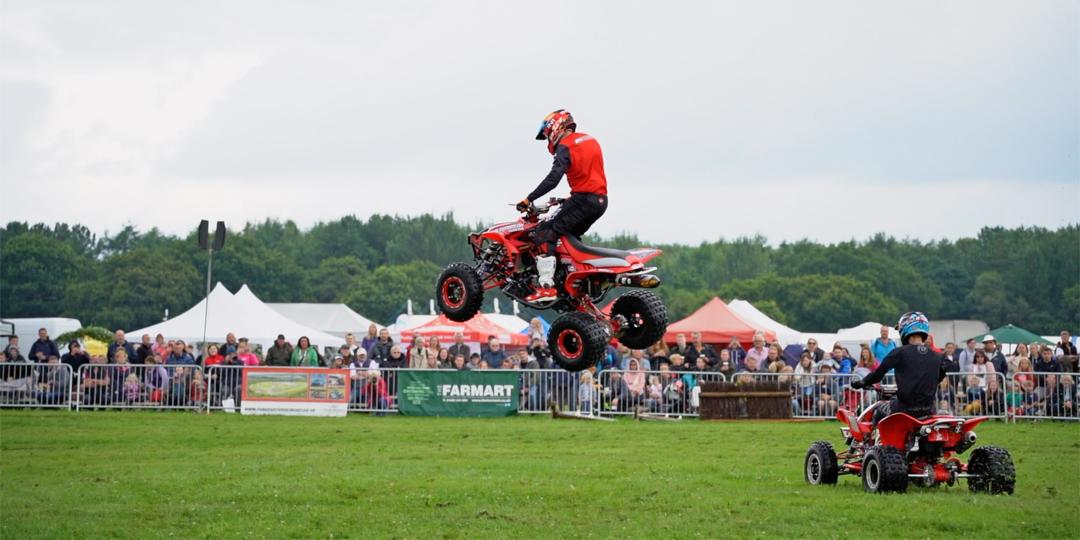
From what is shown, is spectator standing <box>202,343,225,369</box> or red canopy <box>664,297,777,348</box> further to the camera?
red canopy <box>664,297,777,348</box>

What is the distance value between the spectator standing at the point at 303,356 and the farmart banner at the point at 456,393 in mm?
2971

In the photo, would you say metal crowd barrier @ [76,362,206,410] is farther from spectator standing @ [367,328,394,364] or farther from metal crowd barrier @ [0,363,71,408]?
spectator standing @ [367,328,394,364]

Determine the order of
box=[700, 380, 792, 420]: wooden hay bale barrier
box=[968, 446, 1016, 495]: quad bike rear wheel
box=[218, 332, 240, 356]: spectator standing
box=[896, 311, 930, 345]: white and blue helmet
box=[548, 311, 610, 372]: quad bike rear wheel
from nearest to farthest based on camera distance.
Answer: box=[548, 311, 610, 372]: quad bike rear wheel → box=[896, 311, 930, 345]: white and blue helmet → box=[968, 446, 1016, 495]: quad bike rear wheel → box=[700, 380, 792, 420]: wooden hay bale barrier → box=[218, 332, 240, 356]: spectator standing

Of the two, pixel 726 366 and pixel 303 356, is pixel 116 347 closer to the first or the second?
pixel 303 356

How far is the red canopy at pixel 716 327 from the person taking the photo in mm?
47750

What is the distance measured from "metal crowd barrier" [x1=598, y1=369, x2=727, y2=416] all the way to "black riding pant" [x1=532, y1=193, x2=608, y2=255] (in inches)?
984

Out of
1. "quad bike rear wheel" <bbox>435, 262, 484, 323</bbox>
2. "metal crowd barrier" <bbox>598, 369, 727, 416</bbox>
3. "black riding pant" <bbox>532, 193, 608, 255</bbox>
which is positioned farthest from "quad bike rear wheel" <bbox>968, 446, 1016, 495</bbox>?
"metal crowd barrier" <bbox>598, 369, 727, 416</bbox>

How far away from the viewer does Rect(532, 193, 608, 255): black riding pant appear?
1088 cm

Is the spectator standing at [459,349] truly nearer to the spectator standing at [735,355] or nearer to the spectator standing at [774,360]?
the spectator standing at [735,355]

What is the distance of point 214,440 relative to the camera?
28.9m

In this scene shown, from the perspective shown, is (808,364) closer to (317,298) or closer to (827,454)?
(827,454)

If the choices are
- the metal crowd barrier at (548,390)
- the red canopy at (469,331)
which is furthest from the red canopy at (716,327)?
the metal crowd barrier at (548,390)

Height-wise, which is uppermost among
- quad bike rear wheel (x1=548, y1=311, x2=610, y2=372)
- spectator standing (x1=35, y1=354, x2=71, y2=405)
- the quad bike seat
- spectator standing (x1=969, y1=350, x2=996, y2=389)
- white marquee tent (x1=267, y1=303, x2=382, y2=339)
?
white marquee tent (x1=267, y1=303, x2=382, y2=339)

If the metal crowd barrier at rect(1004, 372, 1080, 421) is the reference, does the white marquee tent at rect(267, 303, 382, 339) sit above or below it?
above
